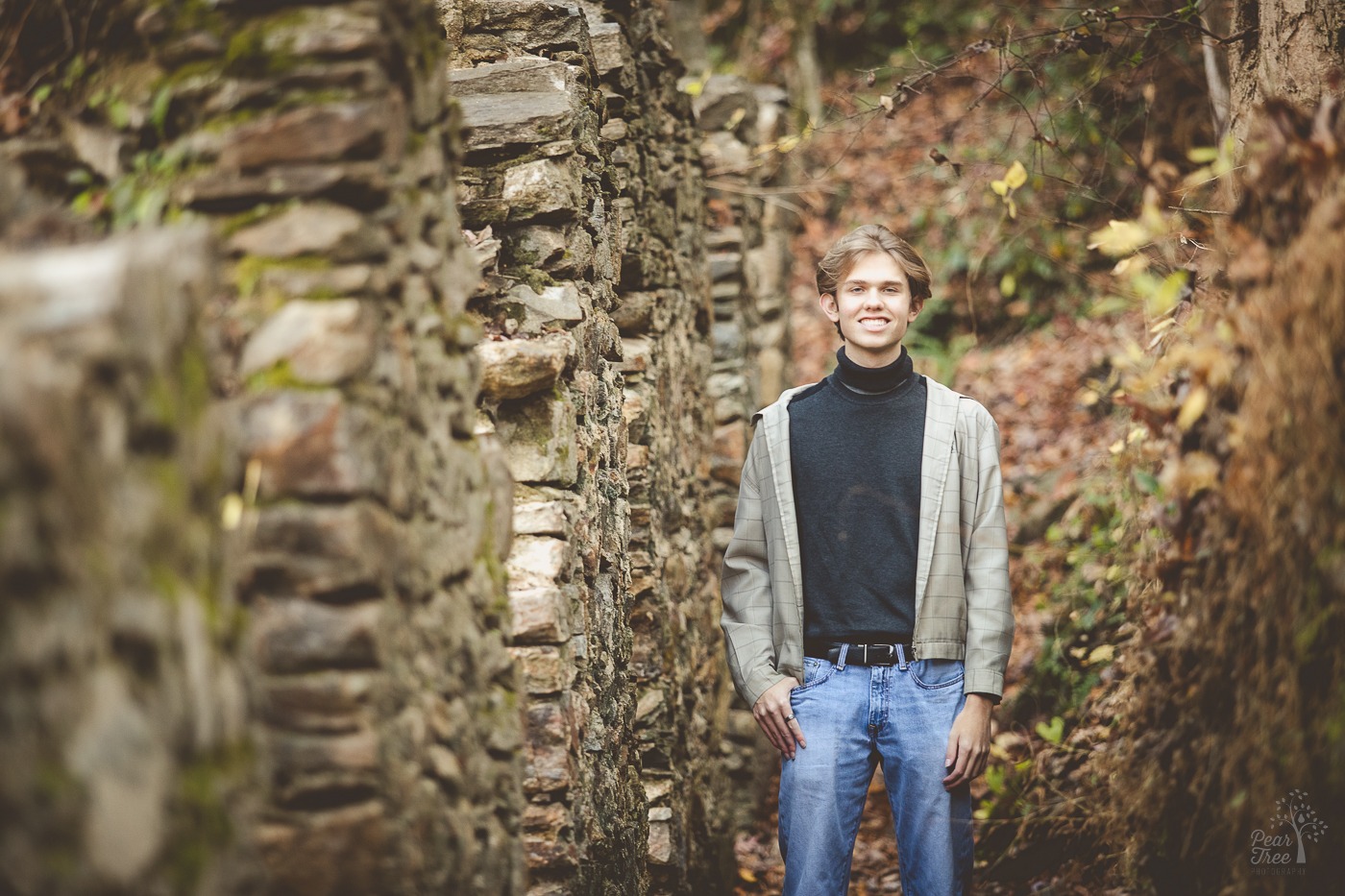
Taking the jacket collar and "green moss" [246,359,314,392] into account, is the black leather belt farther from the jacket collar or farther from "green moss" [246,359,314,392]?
"green moss" [246,359,314,392]

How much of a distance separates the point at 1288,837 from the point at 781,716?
137cm

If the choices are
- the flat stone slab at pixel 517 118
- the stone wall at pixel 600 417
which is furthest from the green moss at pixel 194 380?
the flat stone slab at pixel 517 118

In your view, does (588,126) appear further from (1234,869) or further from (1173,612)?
(1234,869)

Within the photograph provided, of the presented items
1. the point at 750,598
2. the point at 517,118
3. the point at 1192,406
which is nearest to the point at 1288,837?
the point at 1192,406

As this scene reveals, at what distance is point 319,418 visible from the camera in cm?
161

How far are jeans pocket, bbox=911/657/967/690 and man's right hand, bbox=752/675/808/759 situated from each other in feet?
1.14

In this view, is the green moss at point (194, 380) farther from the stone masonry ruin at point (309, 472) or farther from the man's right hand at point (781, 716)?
the man's right hand at point (781, 716)

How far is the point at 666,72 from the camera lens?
4.93 metres

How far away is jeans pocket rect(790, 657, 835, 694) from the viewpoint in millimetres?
3068

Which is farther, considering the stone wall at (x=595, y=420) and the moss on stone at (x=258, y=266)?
the stone wall at (x=595, y=420)

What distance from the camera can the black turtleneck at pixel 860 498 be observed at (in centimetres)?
306

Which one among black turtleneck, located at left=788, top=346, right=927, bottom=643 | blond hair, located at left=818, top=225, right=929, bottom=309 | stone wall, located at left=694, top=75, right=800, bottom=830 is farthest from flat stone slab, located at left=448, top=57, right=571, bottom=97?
stone wall, located at left=694, top=75, right=800, bottom=830

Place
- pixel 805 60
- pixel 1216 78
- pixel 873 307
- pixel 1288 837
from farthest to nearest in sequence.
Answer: pixel 805 60
pixel 1216 78
pixel 873 307
pixel 1288 837

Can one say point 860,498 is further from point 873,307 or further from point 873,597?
point 873,307
